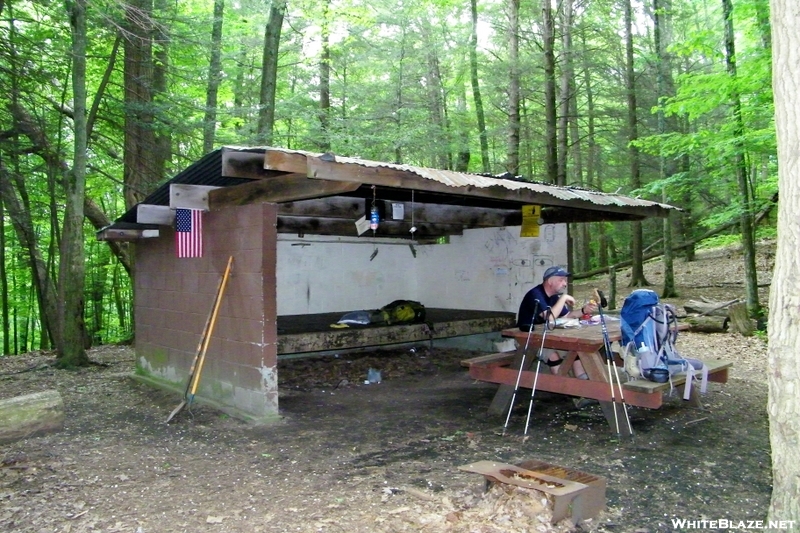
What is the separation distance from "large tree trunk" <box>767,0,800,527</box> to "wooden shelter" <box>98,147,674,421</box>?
8.72 feet

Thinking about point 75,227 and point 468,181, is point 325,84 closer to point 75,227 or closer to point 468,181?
point 75,227

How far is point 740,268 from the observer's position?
55.2 ft

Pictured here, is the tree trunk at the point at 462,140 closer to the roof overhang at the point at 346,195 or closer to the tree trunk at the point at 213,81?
the roof overhang at the point at 346,195

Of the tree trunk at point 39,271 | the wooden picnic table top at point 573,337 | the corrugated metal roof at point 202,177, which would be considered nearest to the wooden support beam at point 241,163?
the corrugated metal roof at point 202,177

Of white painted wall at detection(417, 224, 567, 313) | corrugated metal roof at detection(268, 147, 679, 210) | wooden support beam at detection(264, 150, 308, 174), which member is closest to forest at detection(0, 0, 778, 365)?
white painted wall at detection(417, 224, 567, 313)

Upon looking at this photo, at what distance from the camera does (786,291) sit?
2.71 m

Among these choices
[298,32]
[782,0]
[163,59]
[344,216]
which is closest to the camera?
[782,0]

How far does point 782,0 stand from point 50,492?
5046mm

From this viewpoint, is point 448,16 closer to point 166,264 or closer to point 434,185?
point 166,264

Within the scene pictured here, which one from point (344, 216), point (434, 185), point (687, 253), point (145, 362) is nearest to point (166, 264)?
point (145, 362)

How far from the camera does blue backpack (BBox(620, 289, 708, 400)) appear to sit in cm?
515

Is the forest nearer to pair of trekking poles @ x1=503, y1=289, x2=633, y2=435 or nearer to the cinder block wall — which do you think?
the cinder block wall

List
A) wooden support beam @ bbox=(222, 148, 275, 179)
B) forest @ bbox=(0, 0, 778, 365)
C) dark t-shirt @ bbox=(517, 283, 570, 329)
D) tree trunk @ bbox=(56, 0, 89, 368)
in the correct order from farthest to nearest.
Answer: forest @ bbox=(0, 0, 778, 365) < tree trunk @ bbox=(56, 0, 89, 368) < dark t-shirt @ bbox=(517, 283, 570, 329) < wooden support beam @ bbox=(222, 148, 275, 179)

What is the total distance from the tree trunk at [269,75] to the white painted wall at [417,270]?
2.66 m
